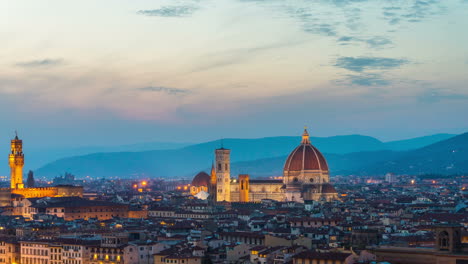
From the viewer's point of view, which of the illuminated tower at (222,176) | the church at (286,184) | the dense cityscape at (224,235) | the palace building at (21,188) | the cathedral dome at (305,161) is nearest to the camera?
the dense cityscape at (224,235)

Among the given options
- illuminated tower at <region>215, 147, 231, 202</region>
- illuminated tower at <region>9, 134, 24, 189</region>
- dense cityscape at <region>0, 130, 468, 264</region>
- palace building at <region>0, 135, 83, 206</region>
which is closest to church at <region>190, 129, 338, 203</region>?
illuminated tower at <region>215, 147, 231, 202</region>

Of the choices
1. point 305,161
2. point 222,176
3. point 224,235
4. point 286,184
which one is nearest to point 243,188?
point 222,176

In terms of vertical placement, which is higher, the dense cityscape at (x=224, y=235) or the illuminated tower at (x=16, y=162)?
the illuminated tower at (x=16, y=162)

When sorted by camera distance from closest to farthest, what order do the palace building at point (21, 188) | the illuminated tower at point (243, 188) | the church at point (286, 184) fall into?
the palace building at point (21, 188) < the church at point (286, 184) < the illuminated tower at point (243, 188)

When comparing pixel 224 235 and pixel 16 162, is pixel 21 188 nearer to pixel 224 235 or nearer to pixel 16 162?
pixel 16 162

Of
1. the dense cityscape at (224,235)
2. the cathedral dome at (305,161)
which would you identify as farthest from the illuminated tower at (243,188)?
the dense cityscape at (224,235)

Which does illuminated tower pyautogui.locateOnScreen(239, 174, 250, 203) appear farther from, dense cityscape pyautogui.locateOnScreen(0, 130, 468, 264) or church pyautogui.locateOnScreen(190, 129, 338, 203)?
dense cityscape pyautogui.locateOnScreen(0, 130, 468, 264)

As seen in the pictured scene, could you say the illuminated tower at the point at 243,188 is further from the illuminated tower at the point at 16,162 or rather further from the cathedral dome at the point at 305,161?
the illuminated tower at the point at 16,162

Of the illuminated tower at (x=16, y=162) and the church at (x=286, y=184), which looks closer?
the illuminated tower at (x=16, y=162)
